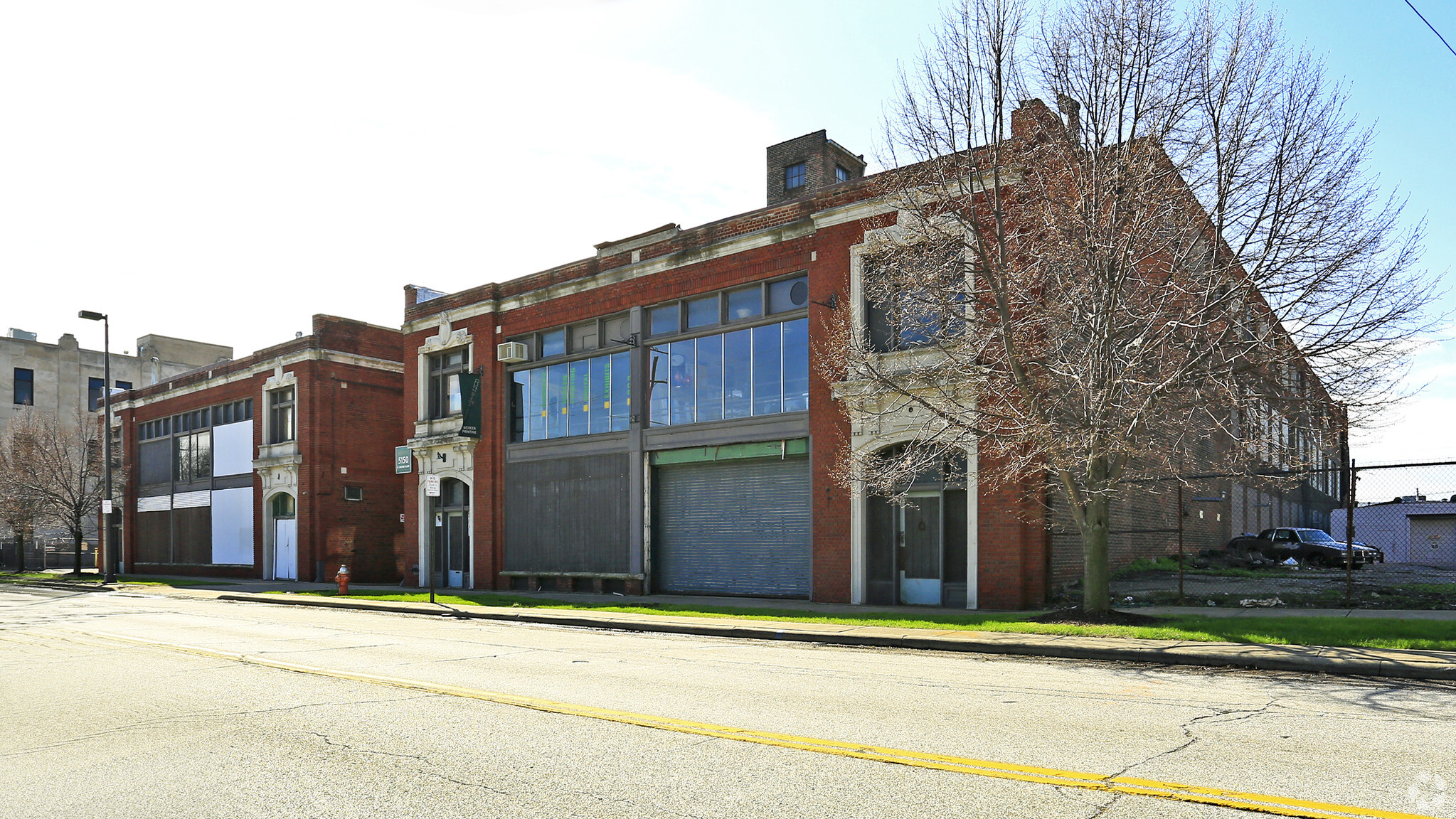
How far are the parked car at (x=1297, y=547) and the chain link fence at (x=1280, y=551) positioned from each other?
3cm

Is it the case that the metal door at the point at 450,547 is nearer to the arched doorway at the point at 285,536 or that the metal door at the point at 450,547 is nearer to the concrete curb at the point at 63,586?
the arched doorway at the point at 285,536

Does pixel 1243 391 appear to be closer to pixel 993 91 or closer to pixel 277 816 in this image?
pixel 993 91

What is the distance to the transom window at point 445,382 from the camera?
3191 cm

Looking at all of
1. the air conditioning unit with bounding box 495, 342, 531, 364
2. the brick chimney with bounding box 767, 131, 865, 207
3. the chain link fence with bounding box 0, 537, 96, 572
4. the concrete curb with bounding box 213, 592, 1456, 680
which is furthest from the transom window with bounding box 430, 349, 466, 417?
the chain link fence with bounding box 0, 537, 96, 572

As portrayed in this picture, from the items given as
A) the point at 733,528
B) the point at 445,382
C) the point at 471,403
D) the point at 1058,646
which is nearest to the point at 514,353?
the point at 471,403

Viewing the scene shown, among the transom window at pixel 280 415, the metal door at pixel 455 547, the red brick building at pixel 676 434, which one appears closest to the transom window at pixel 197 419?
the transom window at pixel 280 415

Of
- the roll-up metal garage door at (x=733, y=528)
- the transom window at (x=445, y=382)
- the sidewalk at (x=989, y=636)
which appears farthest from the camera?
the transom window at (x=445, y=382)

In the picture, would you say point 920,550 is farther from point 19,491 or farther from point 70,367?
point 70,367

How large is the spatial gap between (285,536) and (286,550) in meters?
0.51

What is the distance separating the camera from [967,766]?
260 inches

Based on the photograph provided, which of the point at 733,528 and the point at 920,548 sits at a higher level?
the point at 733,528

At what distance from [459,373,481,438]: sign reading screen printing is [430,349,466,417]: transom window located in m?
1.53

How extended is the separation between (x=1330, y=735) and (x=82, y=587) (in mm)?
40602

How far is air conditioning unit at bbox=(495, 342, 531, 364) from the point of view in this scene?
29234 mm
